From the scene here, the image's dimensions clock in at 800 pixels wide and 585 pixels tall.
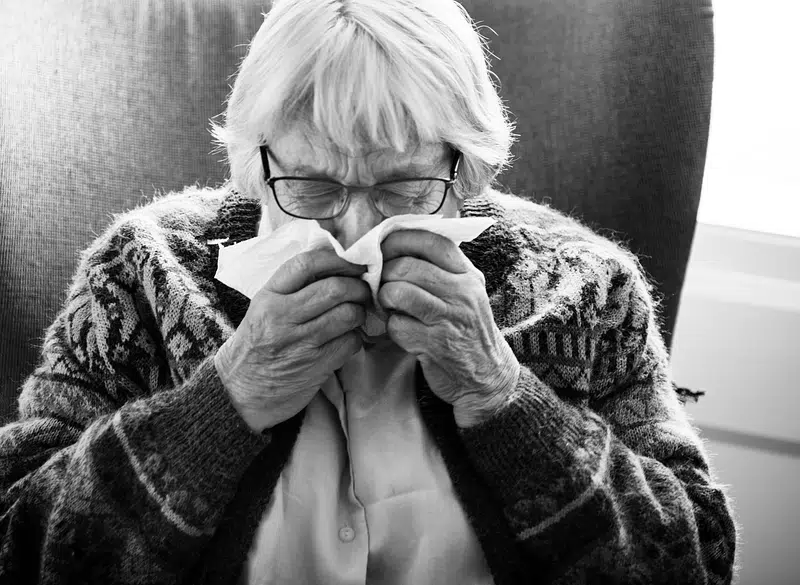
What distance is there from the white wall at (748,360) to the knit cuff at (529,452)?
1184 mm

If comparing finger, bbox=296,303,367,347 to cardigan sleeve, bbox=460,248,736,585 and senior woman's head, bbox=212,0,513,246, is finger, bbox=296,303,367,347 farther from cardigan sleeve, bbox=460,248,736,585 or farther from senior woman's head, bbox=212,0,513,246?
cardigan sleeve, bbox=460,248,736,585

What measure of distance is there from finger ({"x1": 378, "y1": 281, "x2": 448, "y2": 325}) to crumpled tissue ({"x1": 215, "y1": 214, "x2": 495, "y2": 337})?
0.02 m

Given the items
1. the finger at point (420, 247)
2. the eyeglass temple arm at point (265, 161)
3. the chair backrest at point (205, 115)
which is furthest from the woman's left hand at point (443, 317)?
the chair backrest at point (205, 115)

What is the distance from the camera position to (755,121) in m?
2.26

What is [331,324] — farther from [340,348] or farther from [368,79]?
[368,79]

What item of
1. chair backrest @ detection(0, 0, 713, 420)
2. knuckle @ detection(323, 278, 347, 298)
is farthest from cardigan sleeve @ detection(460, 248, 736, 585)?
chair backrest @ detection(0, 0, 713, 420)

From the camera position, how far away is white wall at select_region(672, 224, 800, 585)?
220 centimetres

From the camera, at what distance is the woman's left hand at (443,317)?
1059 mm

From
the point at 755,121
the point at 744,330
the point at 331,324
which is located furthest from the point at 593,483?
the point at 755,121

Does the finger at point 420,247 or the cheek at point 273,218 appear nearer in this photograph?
the finger at point 420,247

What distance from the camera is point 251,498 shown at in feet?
3.85

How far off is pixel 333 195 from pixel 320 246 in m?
0.11

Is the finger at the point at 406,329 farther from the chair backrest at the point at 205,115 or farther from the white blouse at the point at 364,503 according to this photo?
the chair backrest at the point at 205,115

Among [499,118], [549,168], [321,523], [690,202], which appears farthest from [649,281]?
[321,523]
